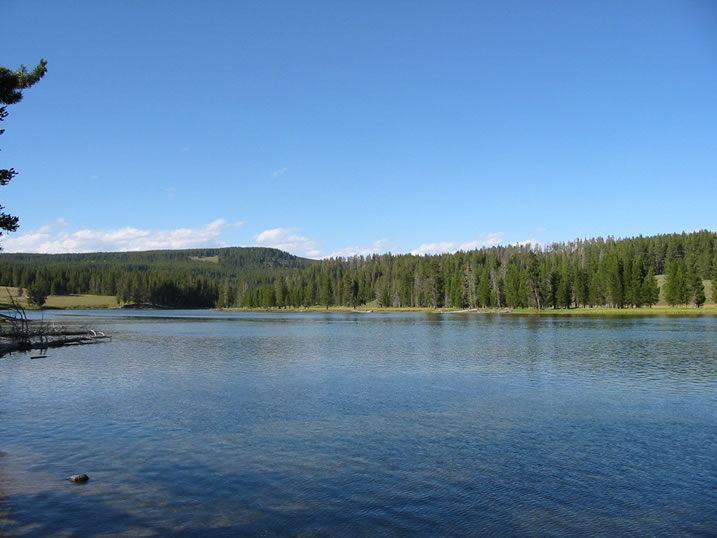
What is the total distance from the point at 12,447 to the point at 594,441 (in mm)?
23445

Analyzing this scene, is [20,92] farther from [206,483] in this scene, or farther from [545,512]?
[545,512]

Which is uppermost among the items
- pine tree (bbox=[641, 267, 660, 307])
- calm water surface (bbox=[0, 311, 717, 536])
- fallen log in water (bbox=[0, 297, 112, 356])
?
pine tree (bbox=[641, 267, 660, 307])

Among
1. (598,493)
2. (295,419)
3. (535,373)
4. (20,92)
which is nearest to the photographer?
(598,493)

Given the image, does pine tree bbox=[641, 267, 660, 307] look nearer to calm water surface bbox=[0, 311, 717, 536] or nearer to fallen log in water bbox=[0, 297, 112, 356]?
calm water surface bbox=[0, 311, 717, 536]

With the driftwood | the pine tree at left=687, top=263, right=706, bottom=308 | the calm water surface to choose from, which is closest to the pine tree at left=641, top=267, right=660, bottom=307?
the pine tree at left=687, top=263, right=706, bottom=308

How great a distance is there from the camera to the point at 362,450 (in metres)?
20.6

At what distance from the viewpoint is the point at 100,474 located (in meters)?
18.0

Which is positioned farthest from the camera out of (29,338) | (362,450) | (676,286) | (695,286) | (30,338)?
(676,286)

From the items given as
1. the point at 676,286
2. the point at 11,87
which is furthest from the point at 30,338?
the point at 676,286

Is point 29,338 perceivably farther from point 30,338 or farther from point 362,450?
point 362,450

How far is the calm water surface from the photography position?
14.5 metres

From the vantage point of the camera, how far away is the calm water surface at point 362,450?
572 inches

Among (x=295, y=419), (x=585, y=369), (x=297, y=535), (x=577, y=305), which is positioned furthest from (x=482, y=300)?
(x=297, y=535)

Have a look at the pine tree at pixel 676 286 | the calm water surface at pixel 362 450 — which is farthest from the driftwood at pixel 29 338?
the pine tree at pixel 676 286
